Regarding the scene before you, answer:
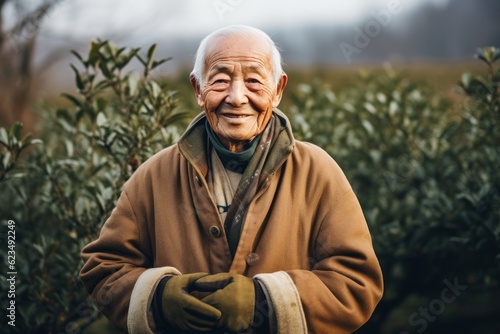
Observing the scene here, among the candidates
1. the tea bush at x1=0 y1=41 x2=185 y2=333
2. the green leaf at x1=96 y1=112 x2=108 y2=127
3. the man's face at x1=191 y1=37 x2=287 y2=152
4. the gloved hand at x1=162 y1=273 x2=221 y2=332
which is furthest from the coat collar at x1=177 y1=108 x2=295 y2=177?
the green leaf at x1=96 y1=112 x2=108 y2=127

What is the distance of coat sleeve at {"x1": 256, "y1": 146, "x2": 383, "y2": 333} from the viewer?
78.0 inches

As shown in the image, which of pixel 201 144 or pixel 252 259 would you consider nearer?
pixel 252 259

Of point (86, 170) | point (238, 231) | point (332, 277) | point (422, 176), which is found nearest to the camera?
point (332, 277)

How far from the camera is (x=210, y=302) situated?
1.94m

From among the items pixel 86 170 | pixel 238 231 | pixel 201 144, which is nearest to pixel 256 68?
pixel 201 144

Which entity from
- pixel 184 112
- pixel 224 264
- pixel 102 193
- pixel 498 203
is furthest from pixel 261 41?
pixel 498 203

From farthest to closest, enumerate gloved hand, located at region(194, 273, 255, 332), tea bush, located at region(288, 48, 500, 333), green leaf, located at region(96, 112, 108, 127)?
tea bush, located at region(288, 48, 500, 333)
green leaf, located at region(96, 112, 108, 127)
gloved hand, located at region(194, 273, 255, 332)

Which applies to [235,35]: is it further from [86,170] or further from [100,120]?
[86,170]

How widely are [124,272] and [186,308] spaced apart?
35 cm

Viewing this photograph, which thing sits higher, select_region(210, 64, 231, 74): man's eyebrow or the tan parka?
select_region(210, 64, 231, 74): man's eyebrow

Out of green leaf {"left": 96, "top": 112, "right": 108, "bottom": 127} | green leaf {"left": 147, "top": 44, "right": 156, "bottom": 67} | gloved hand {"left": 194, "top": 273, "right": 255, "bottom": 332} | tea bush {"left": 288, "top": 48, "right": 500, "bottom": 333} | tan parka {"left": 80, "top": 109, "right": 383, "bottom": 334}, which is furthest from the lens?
Answer: tea bush {"left": 288, "top": 48, "right": 500, "bottom": 333}

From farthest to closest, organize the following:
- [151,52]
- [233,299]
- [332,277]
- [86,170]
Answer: [86,170] → [151,52] → [332,277] → [233,299]

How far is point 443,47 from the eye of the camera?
9.66 metres

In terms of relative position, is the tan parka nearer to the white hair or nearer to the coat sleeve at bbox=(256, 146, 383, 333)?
the coat sleeve at bbox=(256, 146, 383, 333)
